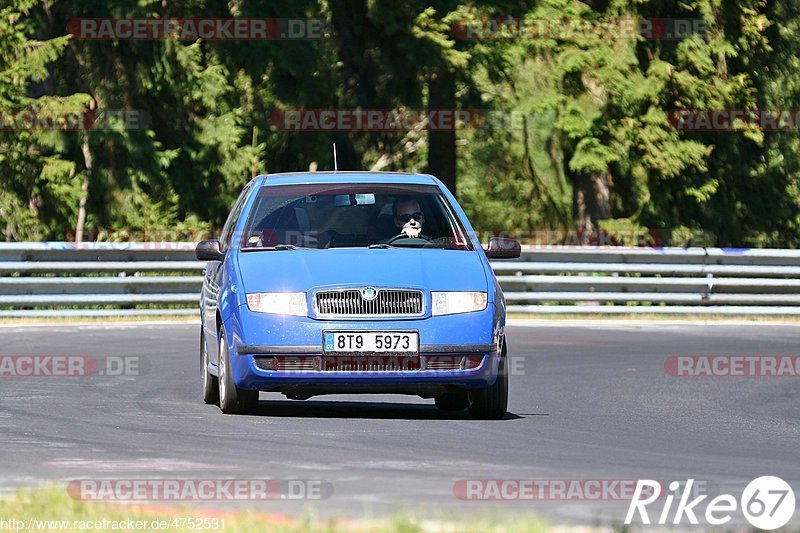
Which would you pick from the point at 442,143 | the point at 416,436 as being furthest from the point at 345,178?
the point at 442,143

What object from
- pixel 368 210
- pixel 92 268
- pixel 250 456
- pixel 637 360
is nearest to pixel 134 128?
pixel 92 268

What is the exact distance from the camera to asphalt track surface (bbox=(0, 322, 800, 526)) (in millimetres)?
8172

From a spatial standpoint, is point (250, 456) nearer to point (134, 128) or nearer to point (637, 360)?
point (637, 360)

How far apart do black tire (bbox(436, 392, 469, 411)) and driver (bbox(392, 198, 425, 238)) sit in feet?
3.69

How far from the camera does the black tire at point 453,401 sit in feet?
39.9

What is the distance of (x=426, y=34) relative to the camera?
31.5m

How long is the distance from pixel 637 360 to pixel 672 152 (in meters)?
15.9

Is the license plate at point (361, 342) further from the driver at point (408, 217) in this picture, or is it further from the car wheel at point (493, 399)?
the driver at point (408, 217)

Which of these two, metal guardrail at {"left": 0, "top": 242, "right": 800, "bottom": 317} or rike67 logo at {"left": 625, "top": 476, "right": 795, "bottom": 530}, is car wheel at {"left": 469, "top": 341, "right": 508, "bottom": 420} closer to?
rike67 logo at {"left": 625, "top": 476, "right": 795, "bottom": 530}

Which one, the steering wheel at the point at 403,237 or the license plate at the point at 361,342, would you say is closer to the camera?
the license plate at the point at 361,342

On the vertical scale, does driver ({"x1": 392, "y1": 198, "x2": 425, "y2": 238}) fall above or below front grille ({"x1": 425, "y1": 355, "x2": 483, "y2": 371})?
above
